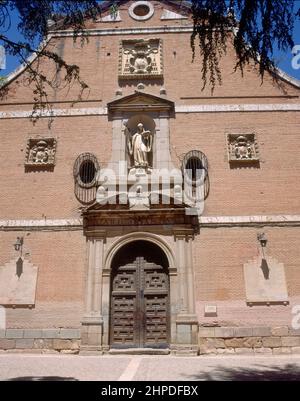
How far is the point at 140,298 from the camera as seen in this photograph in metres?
11.5

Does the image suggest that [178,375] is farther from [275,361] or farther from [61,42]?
[61,42]

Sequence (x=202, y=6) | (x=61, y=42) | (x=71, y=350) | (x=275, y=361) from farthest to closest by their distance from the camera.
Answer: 1. (x=61, y=42)
2. (x=71, y=350)
3. (x=275, y=361)
4. (x=202, y=6)

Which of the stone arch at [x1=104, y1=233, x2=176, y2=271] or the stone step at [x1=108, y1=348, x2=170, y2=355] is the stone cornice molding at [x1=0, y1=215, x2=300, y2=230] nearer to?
the stone arch at [x1=104, y1=233, x2=176, y2=271]

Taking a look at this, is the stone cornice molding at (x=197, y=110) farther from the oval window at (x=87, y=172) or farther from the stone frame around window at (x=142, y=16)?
the stone frame around window at (x=142, y=16)

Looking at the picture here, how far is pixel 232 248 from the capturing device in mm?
11672

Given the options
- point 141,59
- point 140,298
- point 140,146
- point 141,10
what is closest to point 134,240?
point 140,298

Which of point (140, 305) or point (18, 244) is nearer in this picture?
point (140, 305)

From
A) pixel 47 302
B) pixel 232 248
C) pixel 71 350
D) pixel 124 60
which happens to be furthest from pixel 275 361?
pixel 124 60

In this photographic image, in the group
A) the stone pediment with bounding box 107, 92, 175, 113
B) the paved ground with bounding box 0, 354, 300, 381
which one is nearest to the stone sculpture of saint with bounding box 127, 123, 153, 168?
the stone pediment with bounding box 107, 92, 175, 113

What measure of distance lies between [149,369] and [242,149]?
7646mm

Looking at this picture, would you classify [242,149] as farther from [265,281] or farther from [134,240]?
[134,240]

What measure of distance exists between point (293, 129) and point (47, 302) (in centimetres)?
911

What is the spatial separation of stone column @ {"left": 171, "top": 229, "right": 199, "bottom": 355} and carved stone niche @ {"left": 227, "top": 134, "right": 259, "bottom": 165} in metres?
2.80

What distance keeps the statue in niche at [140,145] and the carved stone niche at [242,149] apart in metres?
2.55
